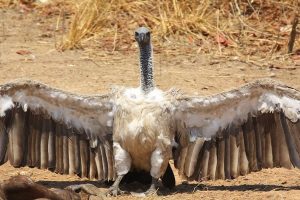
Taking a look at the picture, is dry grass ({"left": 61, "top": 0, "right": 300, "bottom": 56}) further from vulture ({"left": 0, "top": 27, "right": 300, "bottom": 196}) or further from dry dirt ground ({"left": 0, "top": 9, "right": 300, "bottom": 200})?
vulture ({"left": 0, "top": 27, "right": 300, "bottom": 196})

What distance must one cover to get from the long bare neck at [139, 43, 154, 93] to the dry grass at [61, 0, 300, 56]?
4.26m

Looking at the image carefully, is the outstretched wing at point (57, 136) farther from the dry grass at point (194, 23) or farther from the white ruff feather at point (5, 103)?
the dry grass at point (194, 23)

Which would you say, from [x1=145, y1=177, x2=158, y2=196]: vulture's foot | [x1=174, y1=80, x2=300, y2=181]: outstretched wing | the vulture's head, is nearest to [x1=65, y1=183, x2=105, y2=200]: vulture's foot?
[x1=145, y1=177, x2=158, y2=196]: vulture's foot

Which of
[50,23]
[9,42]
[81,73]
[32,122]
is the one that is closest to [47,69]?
[81,73]

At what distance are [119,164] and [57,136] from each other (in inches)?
25.8

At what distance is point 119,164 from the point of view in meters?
7.73

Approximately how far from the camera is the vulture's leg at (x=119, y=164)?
771 cm

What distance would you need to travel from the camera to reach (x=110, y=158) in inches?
316

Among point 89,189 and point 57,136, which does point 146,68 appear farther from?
point 89,189

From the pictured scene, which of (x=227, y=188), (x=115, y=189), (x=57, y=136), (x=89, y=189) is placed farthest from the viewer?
(x=57, y=136)

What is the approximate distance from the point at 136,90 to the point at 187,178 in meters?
0.86

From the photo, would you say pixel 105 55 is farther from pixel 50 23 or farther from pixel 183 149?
pixel 183 149

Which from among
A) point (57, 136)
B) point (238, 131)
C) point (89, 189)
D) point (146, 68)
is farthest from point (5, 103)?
point (238, 131)

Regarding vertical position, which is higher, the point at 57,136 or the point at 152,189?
the point at 57,136
